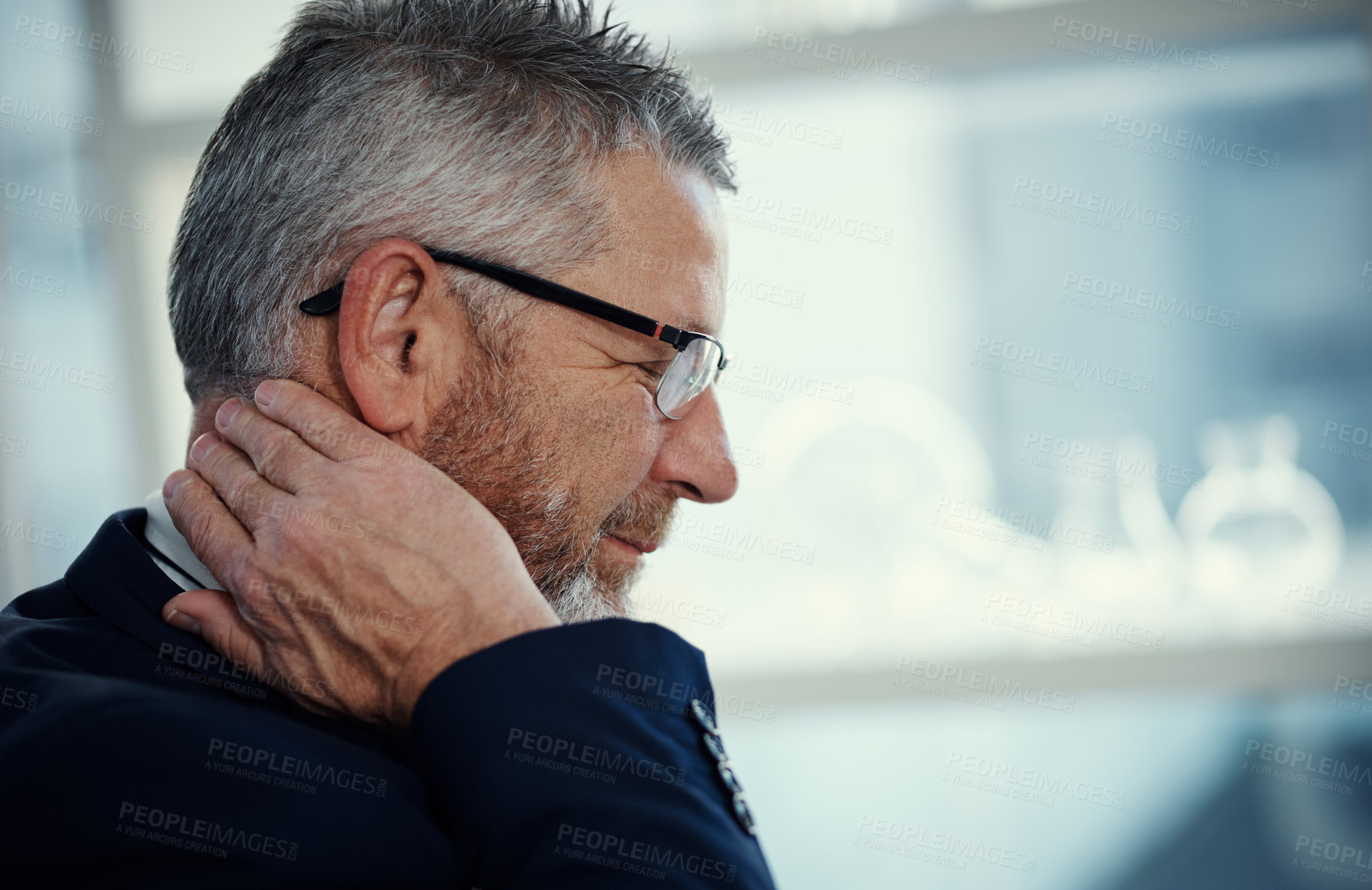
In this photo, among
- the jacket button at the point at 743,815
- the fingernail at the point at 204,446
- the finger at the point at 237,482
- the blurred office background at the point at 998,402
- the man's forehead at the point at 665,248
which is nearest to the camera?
the jacket button at the point at 743,815

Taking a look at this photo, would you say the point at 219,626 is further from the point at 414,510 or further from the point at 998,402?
the point at 998,402

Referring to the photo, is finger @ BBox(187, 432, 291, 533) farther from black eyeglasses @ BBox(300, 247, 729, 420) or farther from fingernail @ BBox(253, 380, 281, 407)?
black eyeglasses @ BBox(300, 247, 729, 420)

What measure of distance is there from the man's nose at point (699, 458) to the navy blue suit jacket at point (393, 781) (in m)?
0.37

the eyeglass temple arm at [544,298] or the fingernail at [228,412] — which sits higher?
the eyeglass temple arm at [544,298]

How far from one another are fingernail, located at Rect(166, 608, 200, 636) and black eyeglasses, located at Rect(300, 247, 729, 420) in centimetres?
34

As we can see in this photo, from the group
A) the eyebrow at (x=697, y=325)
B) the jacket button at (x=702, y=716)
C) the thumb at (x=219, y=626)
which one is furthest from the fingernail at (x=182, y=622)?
the eyebrow at (x=697, y=325)

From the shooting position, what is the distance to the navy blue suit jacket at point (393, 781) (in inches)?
26.5

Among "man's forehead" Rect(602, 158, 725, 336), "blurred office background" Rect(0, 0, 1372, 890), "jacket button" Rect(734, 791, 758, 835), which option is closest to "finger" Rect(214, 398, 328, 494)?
"man's forehead" Rect(602, 158, 725, 336)

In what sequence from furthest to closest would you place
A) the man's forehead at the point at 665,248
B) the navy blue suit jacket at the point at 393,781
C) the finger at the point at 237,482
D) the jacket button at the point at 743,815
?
the man's forehead at the point at 665,248 < the finger at the point at 237,482 < the jacket button at the point at 743,815 < the navy blue suit jacket at the point at 393,781

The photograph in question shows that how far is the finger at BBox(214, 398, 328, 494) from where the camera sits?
0.93 metres

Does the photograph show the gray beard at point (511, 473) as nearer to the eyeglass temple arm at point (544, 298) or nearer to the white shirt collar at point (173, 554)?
the eyeglass temple arm at point (544, 298)

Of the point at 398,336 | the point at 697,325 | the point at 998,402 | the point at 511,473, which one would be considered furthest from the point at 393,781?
the point at 998,402

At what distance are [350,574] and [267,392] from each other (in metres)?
0.27

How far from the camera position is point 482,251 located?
1.07 meters
